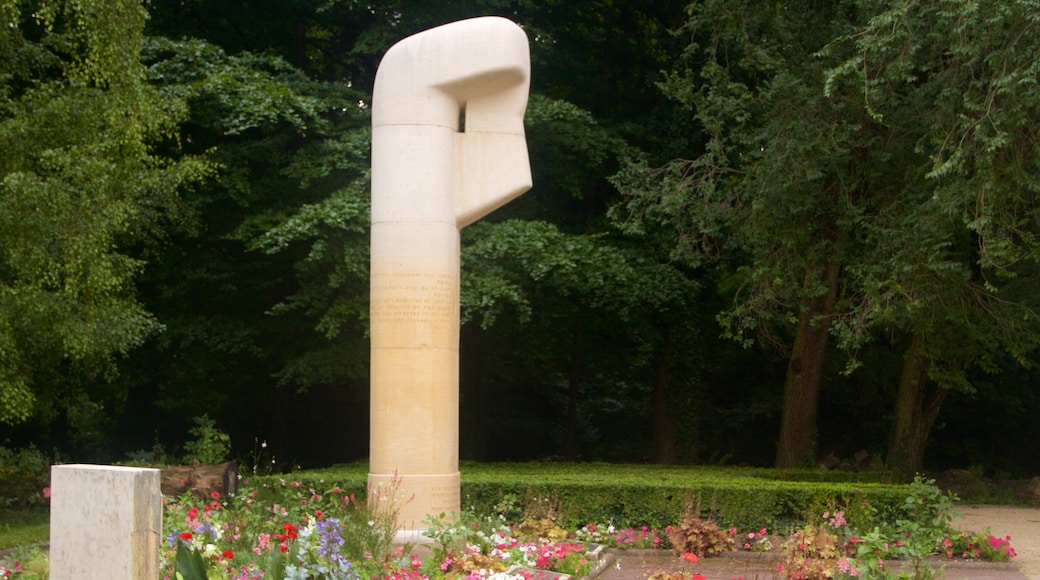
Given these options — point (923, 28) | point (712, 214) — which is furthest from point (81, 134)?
point (923, 28)

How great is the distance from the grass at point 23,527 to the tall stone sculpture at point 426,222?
5040mm

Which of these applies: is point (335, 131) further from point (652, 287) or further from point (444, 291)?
point (444, 291)

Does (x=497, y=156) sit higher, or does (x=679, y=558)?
(x=497, y=156)

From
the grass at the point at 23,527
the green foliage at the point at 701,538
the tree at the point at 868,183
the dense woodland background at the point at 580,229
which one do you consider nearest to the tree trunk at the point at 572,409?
the dense woodland background at the point at 580,229

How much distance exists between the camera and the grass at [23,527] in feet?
44.1

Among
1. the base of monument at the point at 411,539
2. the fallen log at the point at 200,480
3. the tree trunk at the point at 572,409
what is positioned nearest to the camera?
the base of monument at the point at 411,539

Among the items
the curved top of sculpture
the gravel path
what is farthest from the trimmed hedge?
the curved top of sculpture

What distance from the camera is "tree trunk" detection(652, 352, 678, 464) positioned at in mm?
21156

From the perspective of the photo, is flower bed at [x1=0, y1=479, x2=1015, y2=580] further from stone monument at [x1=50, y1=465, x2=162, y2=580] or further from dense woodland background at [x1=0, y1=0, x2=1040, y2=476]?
dense woodland background at [x1=0, y1=0, x2=1040, y2=476]

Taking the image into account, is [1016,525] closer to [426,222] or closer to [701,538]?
[701,538]

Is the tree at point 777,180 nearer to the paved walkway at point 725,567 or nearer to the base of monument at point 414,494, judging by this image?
the paved walkway at point 725,567

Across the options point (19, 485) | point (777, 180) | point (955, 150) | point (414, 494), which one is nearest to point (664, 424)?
point (777, 180)

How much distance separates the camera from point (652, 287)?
18.0 m

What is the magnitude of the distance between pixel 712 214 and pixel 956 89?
4216 millimetres
